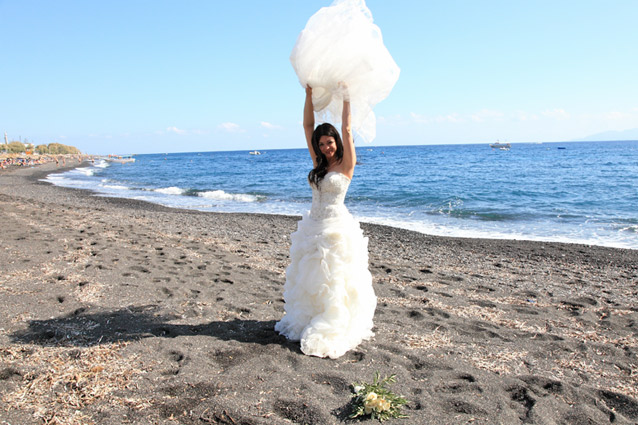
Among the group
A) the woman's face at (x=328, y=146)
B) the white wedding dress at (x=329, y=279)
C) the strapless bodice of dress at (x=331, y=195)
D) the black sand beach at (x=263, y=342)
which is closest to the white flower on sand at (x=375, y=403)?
the black sand beach at (x=263, y=342)

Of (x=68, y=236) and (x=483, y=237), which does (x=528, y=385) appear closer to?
(x=68, y=236)

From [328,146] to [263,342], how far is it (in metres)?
2.05

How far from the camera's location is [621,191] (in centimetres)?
2223

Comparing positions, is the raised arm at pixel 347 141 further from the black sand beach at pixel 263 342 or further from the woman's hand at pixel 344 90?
the black sand beach at pixel 263 342

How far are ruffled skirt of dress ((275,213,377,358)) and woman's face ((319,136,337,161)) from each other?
655 mm

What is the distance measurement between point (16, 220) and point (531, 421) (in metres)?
11.3

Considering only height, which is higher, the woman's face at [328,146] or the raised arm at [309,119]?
the raised arm at [309,119]

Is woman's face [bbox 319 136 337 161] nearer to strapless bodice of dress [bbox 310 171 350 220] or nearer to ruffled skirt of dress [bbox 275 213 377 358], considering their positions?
strapless bodice of dress [bbox 310 171 350 220]

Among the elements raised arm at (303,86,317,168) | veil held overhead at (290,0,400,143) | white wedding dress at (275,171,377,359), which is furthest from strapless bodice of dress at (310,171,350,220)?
veil held overhead at (290,0,400,143)

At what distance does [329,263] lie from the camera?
12.7 ft

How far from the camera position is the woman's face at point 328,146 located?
3943 mm

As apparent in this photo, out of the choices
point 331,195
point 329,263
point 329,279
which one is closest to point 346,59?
point 331,195

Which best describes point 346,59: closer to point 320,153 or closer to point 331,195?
point 320,153

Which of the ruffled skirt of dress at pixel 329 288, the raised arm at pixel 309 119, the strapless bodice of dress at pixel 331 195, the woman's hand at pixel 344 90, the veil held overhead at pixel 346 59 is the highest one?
the veil held overhead at pixel 346 59
